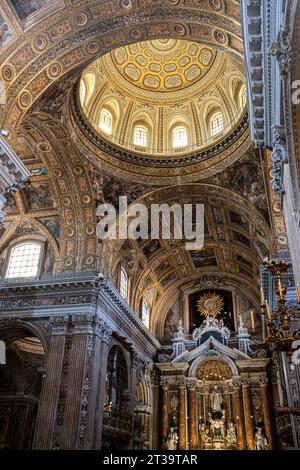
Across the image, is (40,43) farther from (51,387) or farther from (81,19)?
(51,387)

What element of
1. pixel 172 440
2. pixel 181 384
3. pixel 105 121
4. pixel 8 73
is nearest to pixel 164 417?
pixel 172 440

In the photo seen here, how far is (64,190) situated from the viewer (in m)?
17.9

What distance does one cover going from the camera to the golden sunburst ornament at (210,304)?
26891 millimetres

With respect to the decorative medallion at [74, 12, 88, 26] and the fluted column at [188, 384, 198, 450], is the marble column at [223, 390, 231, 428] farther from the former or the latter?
the decorative medallion at [74, 12, 88, 26]

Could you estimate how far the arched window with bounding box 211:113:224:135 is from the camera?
61.7ft

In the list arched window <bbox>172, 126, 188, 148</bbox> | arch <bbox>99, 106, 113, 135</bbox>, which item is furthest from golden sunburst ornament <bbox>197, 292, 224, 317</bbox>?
arch <bbox>99, 106, 113, 135</bbox>

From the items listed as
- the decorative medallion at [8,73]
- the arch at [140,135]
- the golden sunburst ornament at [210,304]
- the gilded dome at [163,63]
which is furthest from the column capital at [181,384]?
the decorative medallion at [8,73]

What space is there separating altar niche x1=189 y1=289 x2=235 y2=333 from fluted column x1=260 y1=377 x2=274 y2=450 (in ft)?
13.3

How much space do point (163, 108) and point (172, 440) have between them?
59.8ft

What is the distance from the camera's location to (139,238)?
845 inches

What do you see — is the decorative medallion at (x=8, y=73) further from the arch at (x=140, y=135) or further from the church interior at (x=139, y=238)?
the arch at (x=140, y=135)

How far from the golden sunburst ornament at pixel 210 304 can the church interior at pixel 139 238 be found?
7 centimetres

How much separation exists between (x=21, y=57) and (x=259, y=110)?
6.56 metres

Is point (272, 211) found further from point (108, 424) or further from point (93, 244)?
point (108, 424)
